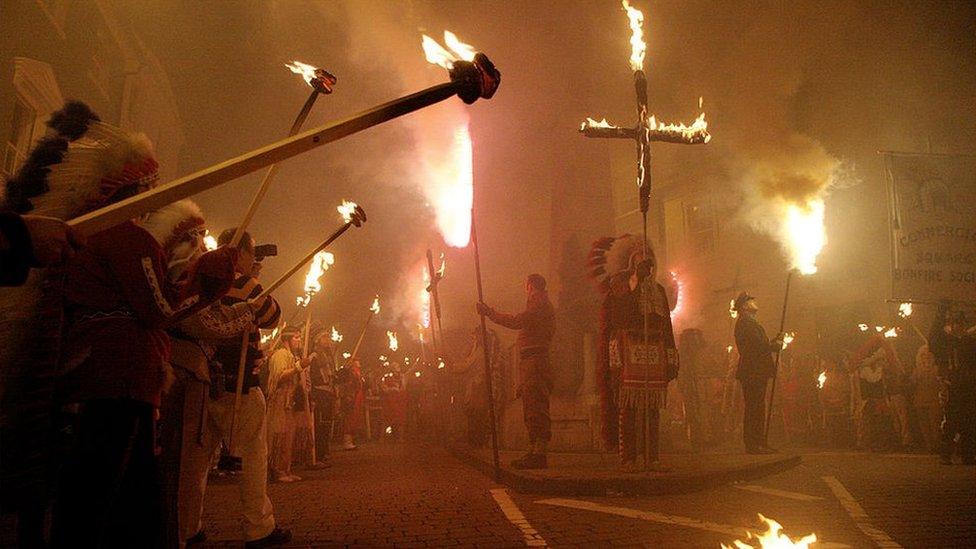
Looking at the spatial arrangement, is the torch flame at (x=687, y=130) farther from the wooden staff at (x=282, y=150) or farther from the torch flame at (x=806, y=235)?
the wooden staff at (x=282, y=150)

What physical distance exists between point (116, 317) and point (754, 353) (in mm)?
9480

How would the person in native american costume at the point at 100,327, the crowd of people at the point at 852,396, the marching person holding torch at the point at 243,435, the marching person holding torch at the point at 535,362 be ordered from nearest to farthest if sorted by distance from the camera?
the person in native american costume at the point at 100,327 → the marching person holding torch at the point at 243,435 → the marching person holding torch at the point at 535,362 → the crowd of people at the point at 852,396

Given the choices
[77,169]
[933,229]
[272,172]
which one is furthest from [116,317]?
[933,229]

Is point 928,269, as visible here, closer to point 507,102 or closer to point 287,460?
point 507,102

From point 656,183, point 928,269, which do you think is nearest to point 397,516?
point 928,269

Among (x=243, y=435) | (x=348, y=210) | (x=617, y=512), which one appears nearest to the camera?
(x=243, y=435)

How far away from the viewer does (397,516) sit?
552 centimetres

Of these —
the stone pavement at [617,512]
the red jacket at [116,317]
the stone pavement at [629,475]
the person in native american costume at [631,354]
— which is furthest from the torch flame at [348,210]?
the person in native american costume at [631,354]

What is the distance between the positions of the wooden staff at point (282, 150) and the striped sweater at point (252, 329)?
2926 millimetres

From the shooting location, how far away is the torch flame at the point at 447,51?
2.57m

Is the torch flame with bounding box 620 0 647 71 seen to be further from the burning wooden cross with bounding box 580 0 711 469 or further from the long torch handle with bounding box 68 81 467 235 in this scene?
the long torch handle with bounding box 68 81 467 235

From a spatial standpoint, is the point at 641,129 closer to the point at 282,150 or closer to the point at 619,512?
the point at 619,512

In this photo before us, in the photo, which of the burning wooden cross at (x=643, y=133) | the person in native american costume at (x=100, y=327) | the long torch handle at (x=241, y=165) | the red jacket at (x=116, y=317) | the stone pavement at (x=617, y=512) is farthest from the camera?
the burning wooden cross at (x=643, y=133)

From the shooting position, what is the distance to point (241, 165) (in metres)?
1.89
